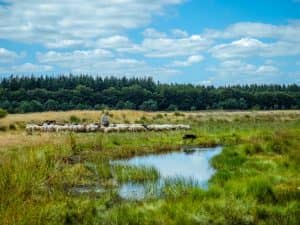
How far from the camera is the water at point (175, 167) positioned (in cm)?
1680

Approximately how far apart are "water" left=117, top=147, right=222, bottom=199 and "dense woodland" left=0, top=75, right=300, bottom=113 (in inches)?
2432

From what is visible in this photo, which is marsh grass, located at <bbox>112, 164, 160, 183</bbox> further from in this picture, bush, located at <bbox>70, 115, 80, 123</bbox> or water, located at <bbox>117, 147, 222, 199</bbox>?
bush, located at <bbox>70, 115, 80, 123</bbox>

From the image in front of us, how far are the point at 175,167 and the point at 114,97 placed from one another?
82011 mm

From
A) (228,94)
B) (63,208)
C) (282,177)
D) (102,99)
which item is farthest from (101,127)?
(228,94)

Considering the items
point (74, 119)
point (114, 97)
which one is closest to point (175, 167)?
point (74, 119)

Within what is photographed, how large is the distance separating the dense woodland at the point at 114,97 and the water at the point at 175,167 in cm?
6177

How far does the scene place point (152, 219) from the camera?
476 inches

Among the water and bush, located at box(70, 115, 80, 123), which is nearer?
the water

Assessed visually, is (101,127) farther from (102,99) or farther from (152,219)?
(102,99)

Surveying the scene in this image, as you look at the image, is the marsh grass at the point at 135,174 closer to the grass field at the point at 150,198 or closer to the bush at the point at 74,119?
the grass field at the point at 150,198

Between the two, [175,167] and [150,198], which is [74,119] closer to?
[175,167]

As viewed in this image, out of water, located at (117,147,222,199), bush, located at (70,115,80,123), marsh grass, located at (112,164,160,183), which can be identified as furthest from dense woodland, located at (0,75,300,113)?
marsh grass, located at (112,164,160,183)

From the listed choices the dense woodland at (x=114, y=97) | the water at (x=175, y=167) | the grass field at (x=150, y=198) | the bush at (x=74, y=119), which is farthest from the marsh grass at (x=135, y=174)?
the dense woodland at (x=114, y=97)

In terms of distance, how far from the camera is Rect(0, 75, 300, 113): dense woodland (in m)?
93.7
